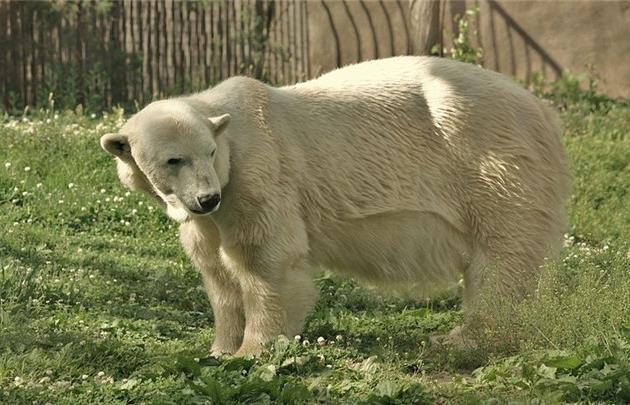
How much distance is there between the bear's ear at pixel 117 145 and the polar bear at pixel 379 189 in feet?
1.33

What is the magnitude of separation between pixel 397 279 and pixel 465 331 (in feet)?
1.75

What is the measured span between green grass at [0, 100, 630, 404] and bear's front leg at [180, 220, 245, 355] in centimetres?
19

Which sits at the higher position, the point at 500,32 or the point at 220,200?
the point at 220,200

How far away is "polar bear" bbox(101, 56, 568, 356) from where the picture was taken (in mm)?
6512

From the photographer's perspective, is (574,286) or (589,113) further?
(589,113)

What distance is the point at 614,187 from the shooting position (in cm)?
1085

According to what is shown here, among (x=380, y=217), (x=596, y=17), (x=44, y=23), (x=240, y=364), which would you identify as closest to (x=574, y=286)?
(x=380, y=217)

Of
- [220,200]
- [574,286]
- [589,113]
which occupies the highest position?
[220,200]

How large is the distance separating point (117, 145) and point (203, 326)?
1.68 m

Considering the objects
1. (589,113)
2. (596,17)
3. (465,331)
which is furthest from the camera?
(596,17)

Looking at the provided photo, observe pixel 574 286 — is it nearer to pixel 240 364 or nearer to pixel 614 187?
pixel 240 364

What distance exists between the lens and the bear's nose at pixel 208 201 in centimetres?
593

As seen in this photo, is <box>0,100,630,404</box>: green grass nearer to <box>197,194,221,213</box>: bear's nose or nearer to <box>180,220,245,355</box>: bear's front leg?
<box>180,220,245,355</box>: bear's front leg

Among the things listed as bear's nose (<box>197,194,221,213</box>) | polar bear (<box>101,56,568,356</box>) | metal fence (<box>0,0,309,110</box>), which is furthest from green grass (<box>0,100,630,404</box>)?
metal fence (<box>0,0,309,110</box>)
